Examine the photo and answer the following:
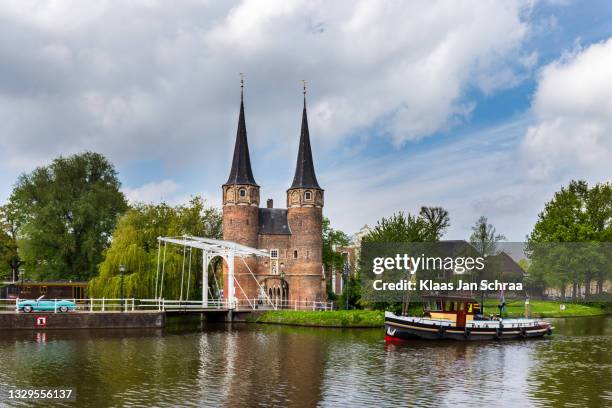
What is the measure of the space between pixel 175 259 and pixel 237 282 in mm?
6730

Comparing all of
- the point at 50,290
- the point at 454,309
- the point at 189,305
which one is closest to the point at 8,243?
the point at 50,290

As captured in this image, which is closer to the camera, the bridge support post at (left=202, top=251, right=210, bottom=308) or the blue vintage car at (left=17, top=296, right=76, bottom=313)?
the blue vintage car at (left=17, top=296, right=76, bottom=313)

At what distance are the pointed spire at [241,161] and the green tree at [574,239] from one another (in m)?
31.6

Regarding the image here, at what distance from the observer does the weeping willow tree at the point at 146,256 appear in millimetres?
44125

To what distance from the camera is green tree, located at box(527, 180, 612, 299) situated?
61.9 metres

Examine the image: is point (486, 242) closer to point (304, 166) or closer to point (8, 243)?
point (304, 166)

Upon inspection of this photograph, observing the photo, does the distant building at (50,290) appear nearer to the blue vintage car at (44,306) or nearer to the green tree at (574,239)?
the blue vintage car at (44,306)

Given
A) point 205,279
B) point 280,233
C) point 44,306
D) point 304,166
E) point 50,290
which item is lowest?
point 44,306

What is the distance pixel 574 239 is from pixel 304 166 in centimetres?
3098

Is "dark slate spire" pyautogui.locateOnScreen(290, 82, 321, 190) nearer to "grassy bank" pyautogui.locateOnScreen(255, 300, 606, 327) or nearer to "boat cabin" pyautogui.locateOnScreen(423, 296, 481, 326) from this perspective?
"grassy bank" pyautogui.locateOnScreen(255, 300, 606, 327)

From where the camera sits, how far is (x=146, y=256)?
45.9 m

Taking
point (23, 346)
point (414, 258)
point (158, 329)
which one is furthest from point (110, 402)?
point (414, 258)

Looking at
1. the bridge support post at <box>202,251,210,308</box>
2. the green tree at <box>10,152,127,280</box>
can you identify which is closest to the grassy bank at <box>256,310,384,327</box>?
Answer: the bridge support post at <box>202,251,210,308</box>

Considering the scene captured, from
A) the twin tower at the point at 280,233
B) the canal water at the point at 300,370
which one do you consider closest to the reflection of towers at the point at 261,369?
the canal water at the point at 300,370
